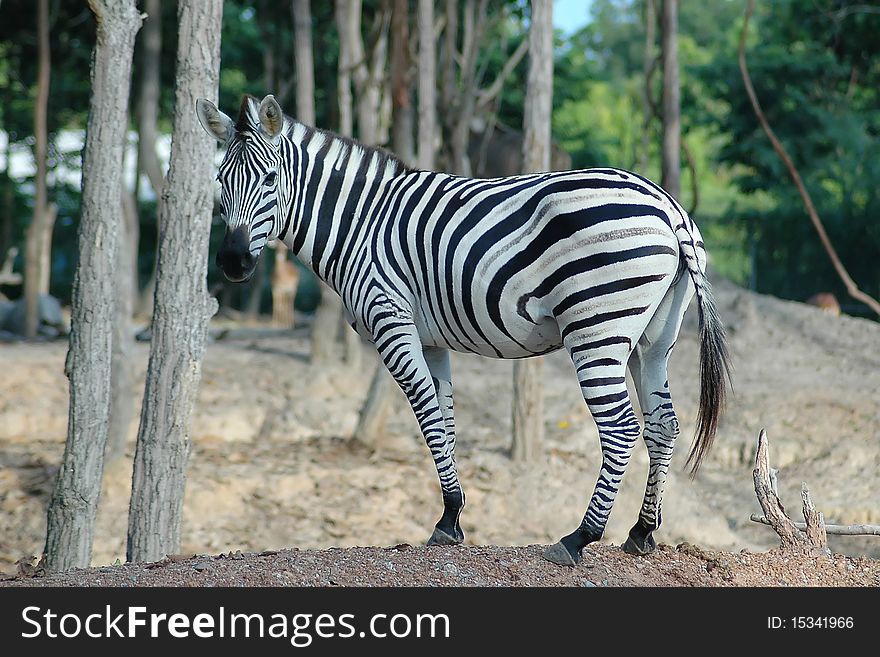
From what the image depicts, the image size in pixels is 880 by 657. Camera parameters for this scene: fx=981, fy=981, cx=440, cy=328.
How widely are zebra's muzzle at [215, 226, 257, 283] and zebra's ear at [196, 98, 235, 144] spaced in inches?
23.0

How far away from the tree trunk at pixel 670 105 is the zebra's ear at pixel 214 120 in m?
7.90

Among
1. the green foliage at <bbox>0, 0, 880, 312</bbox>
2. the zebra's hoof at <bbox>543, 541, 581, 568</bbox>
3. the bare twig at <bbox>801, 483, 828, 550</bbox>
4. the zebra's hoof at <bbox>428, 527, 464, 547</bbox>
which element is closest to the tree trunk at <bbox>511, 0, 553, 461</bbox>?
the bare twig at <bbox>801, 483, 828, 550</bbox>

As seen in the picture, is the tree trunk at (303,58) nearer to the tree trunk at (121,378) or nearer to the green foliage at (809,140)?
the tree trunk at (121,378)

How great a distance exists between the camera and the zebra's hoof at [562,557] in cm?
475

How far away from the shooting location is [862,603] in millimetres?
4215

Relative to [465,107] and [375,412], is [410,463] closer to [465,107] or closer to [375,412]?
[375,412]

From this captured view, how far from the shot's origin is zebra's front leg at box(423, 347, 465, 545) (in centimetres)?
498

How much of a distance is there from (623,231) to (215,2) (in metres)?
3.11

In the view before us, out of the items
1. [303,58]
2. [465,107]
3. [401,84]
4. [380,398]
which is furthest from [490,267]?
[465,107]

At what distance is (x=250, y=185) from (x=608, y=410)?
207 cm

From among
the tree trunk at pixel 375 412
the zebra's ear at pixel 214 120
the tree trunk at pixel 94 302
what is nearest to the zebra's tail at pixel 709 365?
the zebra's ear at pixel 214 120

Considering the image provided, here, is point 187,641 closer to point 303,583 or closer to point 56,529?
point 303,583

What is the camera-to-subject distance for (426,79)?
1044 centimetres

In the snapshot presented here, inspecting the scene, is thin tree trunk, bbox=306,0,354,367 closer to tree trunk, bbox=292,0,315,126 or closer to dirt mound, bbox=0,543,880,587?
tree trunk, bbox=292,0,315,126
